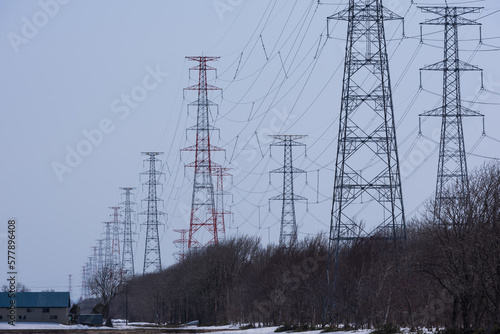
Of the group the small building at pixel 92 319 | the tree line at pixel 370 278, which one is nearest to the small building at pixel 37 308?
the small building at pixel 92 319

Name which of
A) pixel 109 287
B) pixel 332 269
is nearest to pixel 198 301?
pixel 109 287

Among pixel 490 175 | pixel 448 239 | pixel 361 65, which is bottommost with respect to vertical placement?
pixel 448 239

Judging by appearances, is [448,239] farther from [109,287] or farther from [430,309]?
[109,287]

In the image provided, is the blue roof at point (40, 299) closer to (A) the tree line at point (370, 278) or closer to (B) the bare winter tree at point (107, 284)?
(B) the bare winter tree at point (107, 284)

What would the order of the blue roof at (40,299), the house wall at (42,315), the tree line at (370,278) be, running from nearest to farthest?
1. the tree line at (370,278)
2. the house wall at (42,315)
3. the blue roof at (40,299)

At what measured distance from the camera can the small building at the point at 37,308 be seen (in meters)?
104

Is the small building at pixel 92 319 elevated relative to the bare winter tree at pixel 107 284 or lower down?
lower down

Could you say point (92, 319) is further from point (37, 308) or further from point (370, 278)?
point (370, 278)

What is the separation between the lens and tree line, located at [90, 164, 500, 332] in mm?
37906

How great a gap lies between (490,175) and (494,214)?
3358mm

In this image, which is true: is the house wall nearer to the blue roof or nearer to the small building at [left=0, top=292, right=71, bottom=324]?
the small building at [left=0, top=292, right=71, bottom=324]

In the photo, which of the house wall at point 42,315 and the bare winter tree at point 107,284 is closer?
the house wall at point 42,315

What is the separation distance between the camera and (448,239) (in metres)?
38.9

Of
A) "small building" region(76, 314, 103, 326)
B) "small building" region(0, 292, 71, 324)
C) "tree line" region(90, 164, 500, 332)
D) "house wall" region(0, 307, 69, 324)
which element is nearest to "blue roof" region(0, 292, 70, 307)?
"small building" region(0, 292, 71, 324)
